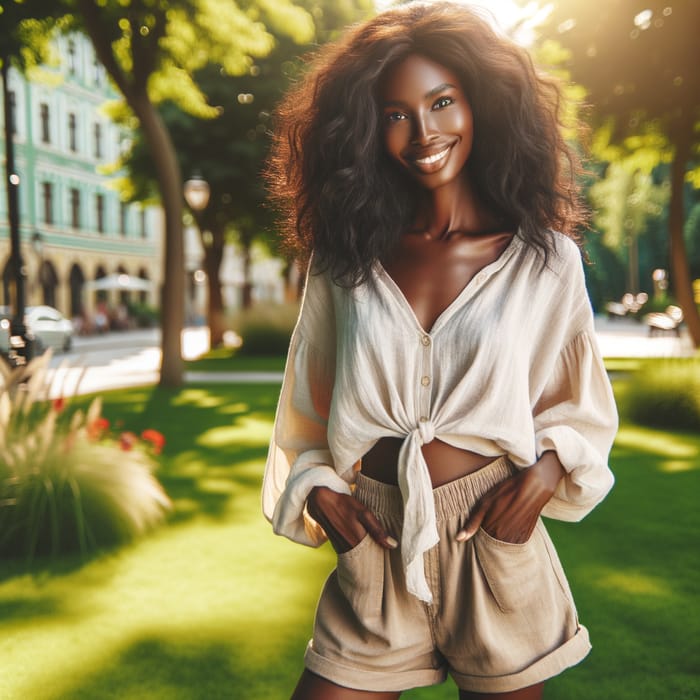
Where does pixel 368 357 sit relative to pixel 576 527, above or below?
above

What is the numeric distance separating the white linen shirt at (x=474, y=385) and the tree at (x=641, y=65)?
12.9m

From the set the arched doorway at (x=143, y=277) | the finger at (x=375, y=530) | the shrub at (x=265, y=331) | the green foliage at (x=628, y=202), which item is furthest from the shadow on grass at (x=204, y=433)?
the arched doorway at (x=143, y=277)

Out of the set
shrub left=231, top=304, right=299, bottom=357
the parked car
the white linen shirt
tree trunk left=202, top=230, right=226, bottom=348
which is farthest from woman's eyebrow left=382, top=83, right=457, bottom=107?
the parked car

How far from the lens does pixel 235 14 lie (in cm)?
1198

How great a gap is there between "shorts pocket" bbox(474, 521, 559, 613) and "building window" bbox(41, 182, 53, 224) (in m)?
43.4

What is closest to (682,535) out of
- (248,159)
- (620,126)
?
(620,126)

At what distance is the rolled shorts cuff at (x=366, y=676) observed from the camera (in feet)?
5.72

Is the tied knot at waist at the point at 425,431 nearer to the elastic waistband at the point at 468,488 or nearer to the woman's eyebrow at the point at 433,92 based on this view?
the elastic waistband at the point at 468,488

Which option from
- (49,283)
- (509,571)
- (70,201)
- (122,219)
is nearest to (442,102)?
(509,571)

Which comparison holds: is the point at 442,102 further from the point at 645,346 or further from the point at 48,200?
the point at 48,200

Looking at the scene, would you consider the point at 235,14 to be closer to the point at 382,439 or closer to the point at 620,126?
the point at 620,126

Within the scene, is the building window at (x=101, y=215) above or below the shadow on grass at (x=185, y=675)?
above

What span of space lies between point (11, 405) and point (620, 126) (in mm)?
12483

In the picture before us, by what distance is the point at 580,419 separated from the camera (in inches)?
70.6
